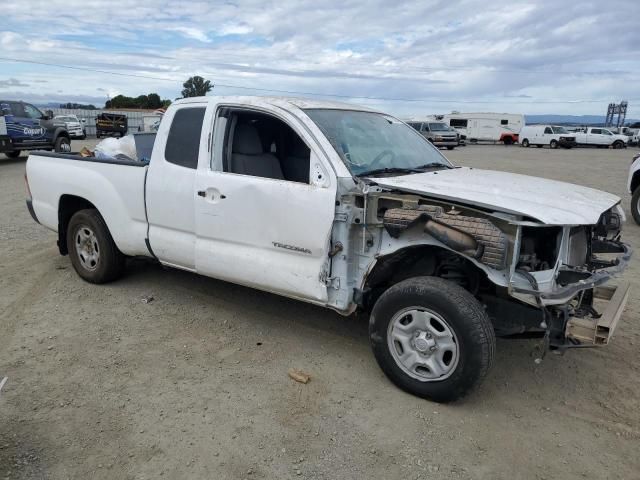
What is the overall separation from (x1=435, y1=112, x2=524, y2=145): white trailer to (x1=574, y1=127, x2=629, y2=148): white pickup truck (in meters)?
6.85

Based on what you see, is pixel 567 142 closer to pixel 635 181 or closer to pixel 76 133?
pixel 76 133

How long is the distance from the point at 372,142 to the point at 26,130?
55.0ft

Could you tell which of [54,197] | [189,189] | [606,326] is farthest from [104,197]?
[606,326]

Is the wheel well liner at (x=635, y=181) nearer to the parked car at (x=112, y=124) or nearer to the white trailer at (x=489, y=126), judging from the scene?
the parked car at (x=112, y=124)

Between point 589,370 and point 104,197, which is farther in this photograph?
point 104,197

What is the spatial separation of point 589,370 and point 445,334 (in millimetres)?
1434

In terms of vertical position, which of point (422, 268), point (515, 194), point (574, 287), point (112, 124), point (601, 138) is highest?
point (515, 194)

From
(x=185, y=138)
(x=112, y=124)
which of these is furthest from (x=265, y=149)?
(x=112, y=124)

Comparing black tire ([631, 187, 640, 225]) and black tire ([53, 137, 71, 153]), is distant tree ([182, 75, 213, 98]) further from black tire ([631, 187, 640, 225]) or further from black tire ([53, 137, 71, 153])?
black tire ([631, 187, 640, 225])

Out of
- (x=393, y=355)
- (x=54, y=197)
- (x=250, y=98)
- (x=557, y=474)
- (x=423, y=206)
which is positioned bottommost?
(x=557, y=474)

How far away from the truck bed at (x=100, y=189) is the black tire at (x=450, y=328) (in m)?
2.46

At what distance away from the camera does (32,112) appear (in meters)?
17.9

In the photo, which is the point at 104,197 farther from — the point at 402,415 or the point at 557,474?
the point at 557,474

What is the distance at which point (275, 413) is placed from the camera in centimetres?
335
